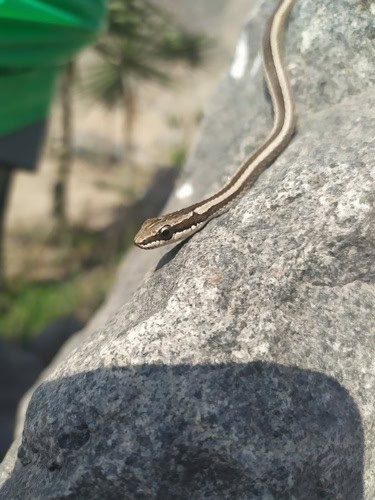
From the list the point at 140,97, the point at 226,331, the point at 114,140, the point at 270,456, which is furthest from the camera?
the point at 140,97

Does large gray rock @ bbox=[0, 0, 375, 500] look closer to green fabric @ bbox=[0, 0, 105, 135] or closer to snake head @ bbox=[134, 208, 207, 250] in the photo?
snake head @ bbox=[134, 208, 207, 250]

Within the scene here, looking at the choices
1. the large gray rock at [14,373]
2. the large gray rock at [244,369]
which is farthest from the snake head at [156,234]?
the large gray rock at [14,373]

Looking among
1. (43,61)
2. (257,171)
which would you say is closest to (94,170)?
(43,61)

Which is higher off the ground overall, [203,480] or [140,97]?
[203,480]

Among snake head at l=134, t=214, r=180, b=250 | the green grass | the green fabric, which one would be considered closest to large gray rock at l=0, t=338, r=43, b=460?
the green grass

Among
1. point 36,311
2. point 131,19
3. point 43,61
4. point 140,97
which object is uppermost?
point 43,61

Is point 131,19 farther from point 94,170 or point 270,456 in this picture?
point 270,456

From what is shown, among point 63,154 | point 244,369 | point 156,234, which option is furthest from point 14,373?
point 244,369
